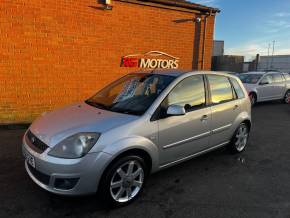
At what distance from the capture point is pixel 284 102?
42.5 ft

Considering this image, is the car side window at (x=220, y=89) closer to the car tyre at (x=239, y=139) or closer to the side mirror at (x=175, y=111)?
the car tyre at (x=239, y=139)

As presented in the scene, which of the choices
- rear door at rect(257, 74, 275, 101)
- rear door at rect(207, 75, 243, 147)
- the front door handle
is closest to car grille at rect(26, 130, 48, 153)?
the front door handle

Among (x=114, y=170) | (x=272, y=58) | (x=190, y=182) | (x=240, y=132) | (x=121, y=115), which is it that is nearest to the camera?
(x=114, y=170)

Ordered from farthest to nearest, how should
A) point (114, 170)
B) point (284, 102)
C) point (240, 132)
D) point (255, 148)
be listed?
point (284, 102), point (255, 148), point (240, 132), point (114, 170)

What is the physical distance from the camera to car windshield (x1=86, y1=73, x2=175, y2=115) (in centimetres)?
345

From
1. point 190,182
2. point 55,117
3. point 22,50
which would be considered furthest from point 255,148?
point 22,50

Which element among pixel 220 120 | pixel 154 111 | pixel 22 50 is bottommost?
pixel 220 120

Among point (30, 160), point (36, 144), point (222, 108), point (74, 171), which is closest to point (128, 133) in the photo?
point (74, 171)

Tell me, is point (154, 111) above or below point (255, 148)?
above

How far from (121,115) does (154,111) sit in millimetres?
431

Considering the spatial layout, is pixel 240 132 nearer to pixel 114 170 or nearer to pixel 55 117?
pixel 114 170

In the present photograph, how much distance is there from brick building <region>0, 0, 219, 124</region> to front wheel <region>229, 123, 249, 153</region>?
4290 mm

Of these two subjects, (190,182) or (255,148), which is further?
(255,148)

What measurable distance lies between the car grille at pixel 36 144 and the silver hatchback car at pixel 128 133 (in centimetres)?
1
